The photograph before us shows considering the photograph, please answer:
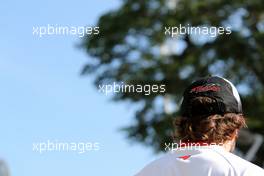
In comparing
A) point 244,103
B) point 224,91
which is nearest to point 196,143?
point 224,91

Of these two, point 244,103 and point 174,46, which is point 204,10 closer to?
point 174,46

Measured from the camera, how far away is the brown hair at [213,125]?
2.64m

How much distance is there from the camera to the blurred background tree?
1881cm

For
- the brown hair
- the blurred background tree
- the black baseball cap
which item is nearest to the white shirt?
the brown hair

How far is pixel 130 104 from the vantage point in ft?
61.9

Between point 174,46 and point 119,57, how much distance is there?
1683 mm

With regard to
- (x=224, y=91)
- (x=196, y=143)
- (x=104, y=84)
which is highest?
(x=224, y=91)

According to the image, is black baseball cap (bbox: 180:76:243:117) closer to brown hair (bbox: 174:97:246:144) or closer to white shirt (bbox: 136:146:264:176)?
brown hair (bbox: 174:97:246:144)

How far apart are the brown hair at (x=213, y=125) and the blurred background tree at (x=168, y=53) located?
52.1 feet

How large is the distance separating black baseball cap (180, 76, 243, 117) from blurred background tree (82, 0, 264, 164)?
15854 mm

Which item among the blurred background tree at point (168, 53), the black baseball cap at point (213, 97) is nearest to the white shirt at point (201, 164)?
the black baseball cap at point (213, 97)

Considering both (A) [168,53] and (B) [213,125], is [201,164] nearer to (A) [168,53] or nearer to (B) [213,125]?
(B) [213,125]

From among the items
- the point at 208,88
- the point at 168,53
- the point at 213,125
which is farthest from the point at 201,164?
the point at 168,53

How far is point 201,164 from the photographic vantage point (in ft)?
8.39
